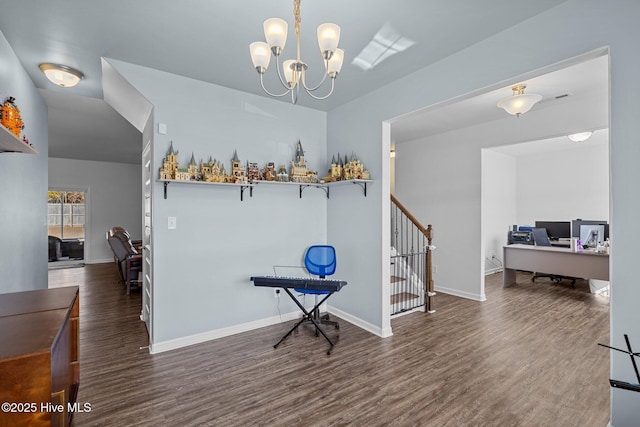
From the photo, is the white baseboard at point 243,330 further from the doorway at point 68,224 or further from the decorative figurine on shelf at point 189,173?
the doorway at point 68,224

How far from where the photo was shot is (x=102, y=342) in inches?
121

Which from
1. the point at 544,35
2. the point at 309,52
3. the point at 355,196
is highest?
the point at 309,52

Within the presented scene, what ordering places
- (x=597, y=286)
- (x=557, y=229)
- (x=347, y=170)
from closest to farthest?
(x=347, y=170), (x=597, y=286), (x=557, y=229)

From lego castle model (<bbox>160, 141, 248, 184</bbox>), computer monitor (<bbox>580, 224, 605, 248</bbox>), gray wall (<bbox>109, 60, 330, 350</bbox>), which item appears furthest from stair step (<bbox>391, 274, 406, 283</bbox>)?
computer monitor (<bbox>580, 224, 605, 248</bbox>)

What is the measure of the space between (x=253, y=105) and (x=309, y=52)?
116 cm

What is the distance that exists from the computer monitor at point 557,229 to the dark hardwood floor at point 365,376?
8.07 ft

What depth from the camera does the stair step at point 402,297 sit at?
407cm

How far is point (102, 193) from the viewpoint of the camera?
27.1 feet

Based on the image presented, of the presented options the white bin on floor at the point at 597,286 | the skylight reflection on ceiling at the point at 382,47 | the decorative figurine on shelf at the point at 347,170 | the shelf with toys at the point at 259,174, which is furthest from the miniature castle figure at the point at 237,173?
the white bin on floor at the point at 597,286

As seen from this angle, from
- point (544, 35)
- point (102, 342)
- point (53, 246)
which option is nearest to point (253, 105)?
point (544, 35)

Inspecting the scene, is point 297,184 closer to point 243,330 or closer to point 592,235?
point 243,330

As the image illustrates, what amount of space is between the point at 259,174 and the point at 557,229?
6068 millimetres

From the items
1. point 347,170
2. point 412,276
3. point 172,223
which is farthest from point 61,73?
point 412,276

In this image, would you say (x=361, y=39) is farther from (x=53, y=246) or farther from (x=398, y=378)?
(x=53, y=246)
